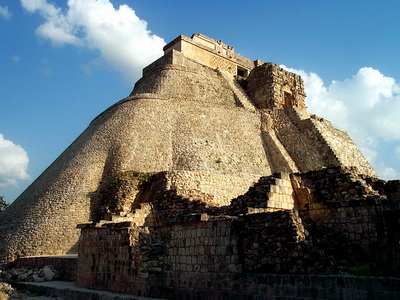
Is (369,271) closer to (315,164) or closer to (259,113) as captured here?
(315,164)

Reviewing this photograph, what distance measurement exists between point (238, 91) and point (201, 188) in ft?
44.9

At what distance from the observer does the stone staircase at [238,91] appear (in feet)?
91.2

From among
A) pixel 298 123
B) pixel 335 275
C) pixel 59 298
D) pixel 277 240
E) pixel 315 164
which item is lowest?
pixel 59 298

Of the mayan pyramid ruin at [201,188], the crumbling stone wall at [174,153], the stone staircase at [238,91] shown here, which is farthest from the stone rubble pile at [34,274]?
the stone staircase at [238,91]

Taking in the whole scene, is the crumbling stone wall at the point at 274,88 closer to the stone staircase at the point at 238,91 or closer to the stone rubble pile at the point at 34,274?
the stone staircase at the point at 238,91

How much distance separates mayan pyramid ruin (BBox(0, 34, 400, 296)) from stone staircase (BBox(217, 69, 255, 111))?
0.54 feet

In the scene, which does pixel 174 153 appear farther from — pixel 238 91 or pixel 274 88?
pixel 274 88

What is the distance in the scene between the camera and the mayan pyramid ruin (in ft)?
25.9

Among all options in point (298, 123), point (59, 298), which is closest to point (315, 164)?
point (298, 123)

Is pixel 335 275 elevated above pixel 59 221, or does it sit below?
below

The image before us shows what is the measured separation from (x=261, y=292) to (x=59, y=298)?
6513 millimetres

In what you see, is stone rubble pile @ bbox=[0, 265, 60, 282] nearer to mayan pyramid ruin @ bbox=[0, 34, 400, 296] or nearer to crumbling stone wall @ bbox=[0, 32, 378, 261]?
mayan pyramid ruin @ bbox=[0, 34, 400, 296]

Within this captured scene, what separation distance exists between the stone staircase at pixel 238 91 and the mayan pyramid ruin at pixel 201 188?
0.54 ft

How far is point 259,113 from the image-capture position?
2628 centimetres
